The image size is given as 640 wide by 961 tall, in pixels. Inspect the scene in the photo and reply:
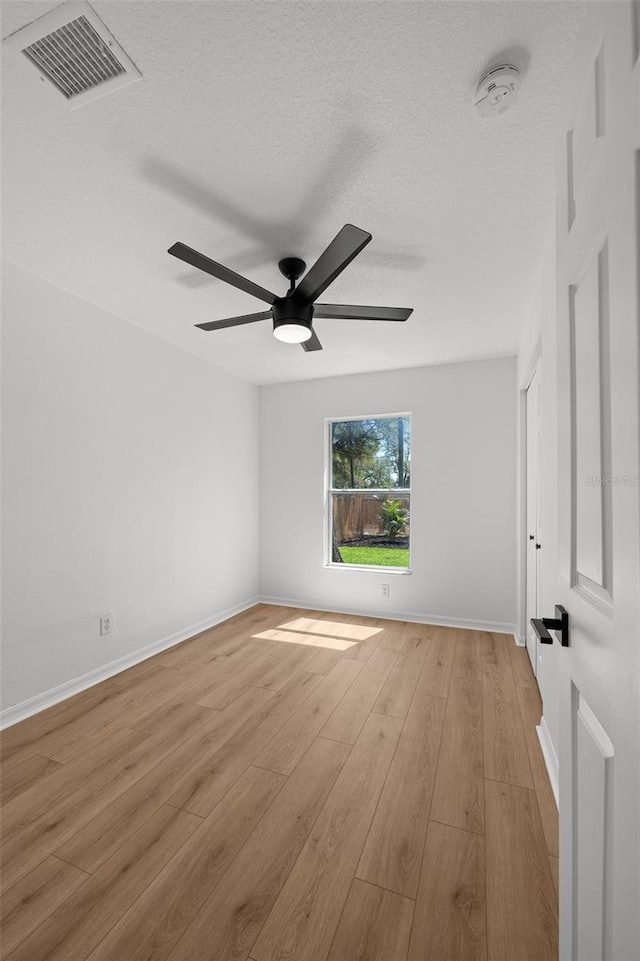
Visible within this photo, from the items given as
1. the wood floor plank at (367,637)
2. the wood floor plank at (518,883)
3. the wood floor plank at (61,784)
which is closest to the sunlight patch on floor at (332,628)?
the wood floor plank at (367,637)

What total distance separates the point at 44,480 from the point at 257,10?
245 centimetres

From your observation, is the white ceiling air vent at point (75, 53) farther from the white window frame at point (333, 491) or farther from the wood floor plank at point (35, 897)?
the white window frame at point (333, 491)

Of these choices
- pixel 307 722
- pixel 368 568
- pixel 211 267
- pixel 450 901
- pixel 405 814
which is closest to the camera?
pixel 450 901

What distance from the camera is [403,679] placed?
2.89 metres

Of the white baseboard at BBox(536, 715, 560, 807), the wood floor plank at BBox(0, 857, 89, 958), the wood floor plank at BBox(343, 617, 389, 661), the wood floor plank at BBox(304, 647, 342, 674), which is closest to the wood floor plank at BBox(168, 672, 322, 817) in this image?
the wood floor plank at BBox(304, 647, 342, 674)

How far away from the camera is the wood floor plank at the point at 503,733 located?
6.39 ft

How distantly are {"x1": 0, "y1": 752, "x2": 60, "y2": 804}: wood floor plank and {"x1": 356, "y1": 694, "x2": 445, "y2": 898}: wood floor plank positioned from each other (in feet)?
4.99

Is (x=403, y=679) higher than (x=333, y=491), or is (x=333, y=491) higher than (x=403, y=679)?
(x=333, y=491)

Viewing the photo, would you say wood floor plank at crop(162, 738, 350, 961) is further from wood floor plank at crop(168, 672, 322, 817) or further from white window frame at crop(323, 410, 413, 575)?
white window frame at crop(323, 410, 413, 575)

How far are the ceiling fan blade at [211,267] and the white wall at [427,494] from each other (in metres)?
2.49

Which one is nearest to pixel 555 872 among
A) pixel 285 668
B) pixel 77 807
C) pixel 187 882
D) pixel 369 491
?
pixel 187 882

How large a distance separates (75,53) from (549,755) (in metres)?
3.26

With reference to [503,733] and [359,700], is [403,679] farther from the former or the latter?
[503,733]

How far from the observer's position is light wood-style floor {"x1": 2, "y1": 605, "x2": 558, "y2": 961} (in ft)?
4.09
